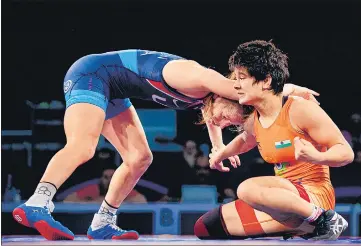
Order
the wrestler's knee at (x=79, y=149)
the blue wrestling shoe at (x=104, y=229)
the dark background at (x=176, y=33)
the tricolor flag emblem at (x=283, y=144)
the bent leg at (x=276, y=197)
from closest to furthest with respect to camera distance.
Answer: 1. the bent leg at (x=276, y=197)
2. the tricolor flag emblem at (x=283, y=144)
3. the wrestler's knee at (x=79, y=149)
4. the blue wrestling shoe at (x=104, y=229)
5. the dark background at (x=176, y=33)

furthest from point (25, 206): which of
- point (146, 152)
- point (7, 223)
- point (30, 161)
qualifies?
point (30, 161)

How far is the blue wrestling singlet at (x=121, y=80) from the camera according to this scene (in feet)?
8.05

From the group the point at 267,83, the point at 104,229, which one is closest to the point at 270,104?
the point at 267,83

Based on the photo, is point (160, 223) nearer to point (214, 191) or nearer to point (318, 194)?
point (214, 191)

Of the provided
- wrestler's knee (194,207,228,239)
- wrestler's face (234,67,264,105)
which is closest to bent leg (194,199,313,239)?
wrestler's knee (194,207,228,239)

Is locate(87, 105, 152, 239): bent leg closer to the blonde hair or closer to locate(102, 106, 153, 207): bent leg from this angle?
locate(102, 106, 153, 207): bent leg

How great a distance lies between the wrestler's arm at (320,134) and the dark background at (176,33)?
1.81 m

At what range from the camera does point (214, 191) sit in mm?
4234

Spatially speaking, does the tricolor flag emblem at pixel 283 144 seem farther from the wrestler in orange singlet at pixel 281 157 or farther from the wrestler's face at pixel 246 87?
the wrestler's face at pixel 246 87

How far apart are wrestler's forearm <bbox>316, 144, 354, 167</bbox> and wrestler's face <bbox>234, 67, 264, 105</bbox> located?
1.17ft

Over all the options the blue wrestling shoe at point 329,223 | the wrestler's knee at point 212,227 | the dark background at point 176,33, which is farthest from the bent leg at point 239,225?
the dark background at point 176,33

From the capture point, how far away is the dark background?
3832 mm

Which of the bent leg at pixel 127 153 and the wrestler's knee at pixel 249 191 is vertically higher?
the bent leg at pixel 127 153

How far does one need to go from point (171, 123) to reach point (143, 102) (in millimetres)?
275
